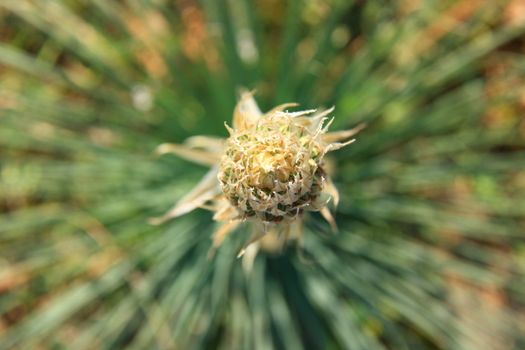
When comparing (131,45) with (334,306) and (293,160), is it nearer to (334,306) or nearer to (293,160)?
(334,306)

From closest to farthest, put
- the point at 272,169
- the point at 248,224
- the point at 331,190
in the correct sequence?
the point at 272,169, the point at 331,190, the point at 248,224

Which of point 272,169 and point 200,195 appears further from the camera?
point 200,195

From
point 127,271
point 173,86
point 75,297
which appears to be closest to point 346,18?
point 173,86

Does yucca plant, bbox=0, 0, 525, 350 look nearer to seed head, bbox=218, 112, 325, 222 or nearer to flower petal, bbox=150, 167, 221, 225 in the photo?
flower petal, bbox=150, 167, 221, 225

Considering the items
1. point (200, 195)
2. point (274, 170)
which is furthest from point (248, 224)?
point (274, 170)

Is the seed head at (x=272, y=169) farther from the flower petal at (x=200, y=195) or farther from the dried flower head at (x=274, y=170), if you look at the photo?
the flower petal at (x=200, y=195)

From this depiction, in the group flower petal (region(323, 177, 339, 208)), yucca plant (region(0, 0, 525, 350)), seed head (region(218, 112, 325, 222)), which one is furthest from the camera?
yucca plant (region(0, 0, 525, 350))

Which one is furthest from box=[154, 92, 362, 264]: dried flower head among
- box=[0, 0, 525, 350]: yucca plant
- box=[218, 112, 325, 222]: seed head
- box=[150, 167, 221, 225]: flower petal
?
box=[0, 0, 525, 350]: yucca plant

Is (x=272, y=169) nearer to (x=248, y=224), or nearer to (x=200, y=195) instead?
(x=200, y=195)

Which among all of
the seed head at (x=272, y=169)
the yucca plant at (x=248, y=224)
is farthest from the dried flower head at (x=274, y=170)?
the yucca plant at (x=248, y=224)
